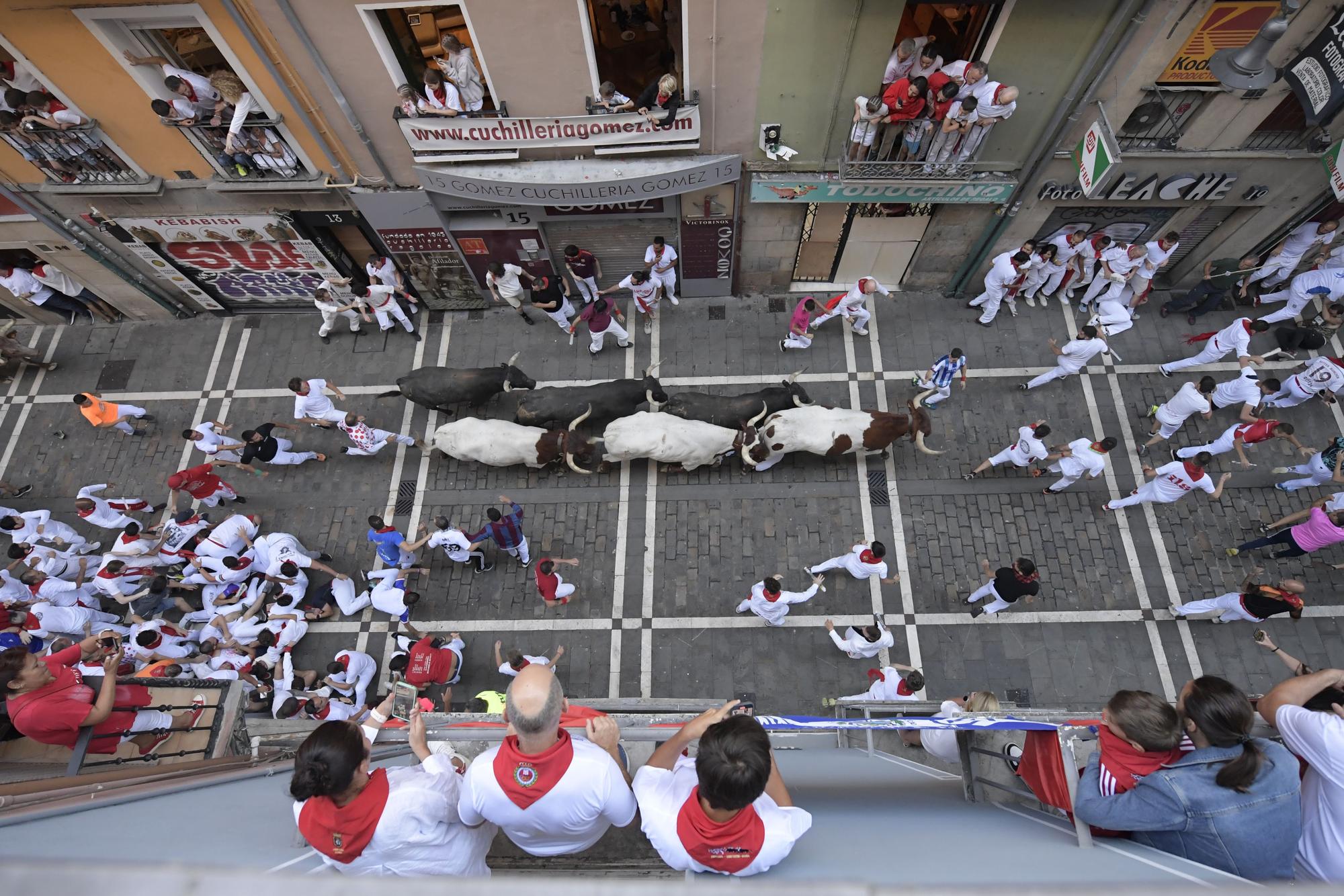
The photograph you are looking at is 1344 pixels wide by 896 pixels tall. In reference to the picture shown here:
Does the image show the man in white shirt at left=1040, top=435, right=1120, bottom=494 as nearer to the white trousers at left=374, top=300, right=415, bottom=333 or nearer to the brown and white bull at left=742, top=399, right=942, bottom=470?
the brown and white bull at left=742, top=399, right=942, bottom=470

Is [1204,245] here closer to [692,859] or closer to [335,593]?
[692,859]

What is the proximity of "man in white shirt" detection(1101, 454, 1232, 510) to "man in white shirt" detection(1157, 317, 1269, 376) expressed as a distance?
2.24 metres

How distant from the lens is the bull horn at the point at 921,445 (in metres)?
11.6

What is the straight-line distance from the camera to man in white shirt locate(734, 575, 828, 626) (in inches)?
378

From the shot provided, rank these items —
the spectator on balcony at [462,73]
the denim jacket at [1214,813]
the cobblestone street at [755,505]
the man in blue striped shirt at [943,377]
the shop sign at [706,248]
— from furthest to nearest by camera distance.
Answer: the shop sign at [706,248], the man in blue striped shirt at [943,377], the cobblestone street at [755,505], the spectator on balcony at [462,73], the denim jacket at [1214,813]

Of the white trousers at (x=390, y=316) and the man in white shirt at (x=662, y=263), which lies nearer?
the man in white shirt at (x=662, y=263)

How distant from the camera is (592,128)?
10.5 m

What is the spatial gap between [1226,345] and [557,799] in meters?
14.0

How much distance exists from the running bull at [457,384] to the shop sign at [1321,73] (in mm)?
12890

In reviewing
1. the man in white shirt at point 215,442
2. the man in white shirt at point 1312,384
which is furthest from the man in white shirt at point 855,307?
the man in white shirt at point 215,442

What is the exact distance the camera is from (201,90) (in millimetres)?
10039

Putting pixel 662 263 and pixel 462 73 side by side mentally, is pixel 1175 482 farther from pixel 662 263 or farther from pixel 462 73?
pixel 462 73

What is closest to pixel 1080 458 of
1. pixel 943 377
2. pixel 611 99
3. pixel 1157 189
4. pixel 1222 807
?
pixel 943 377

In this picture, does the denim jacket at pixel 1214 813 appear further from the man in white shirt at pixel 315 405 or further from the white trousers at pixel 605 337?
the man in white shirt at pixel 315 405
